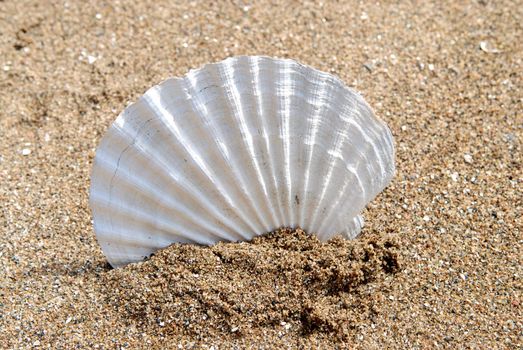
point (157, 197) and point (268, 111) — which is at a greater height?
point (268, 111)

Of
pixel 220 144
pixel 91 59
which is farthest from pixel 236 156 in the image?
pixel 91 59

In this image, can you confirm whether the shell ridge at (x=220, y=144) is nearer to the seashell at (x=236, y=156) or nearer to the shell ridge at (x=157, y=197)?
the seashell at (x=236, y=156)

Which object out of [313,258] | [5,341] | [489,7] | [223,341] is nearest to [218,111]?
[313,258]

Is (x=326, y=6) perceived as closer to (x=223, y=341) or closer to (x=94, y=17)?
(x=94, y=17)

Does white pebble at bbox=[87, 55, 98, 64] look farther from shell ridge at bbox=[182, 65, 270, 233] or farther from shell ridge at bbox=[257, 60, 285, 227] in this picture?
shell ridge at bbox=[257, 60, 285, 227]

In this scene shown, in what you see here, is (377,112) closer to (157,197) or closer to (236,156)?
(236,156)

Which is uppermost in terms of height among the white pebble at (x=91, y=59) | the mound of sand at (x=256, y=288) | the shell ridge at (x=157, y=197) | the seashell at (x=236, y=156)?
the white pebble at (x=91, y=59)

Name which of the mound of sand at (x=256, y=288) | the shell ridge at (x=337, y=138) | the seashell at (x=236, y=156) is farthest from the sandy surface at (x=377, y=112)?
the shell ridge at (x=337, y=138)
